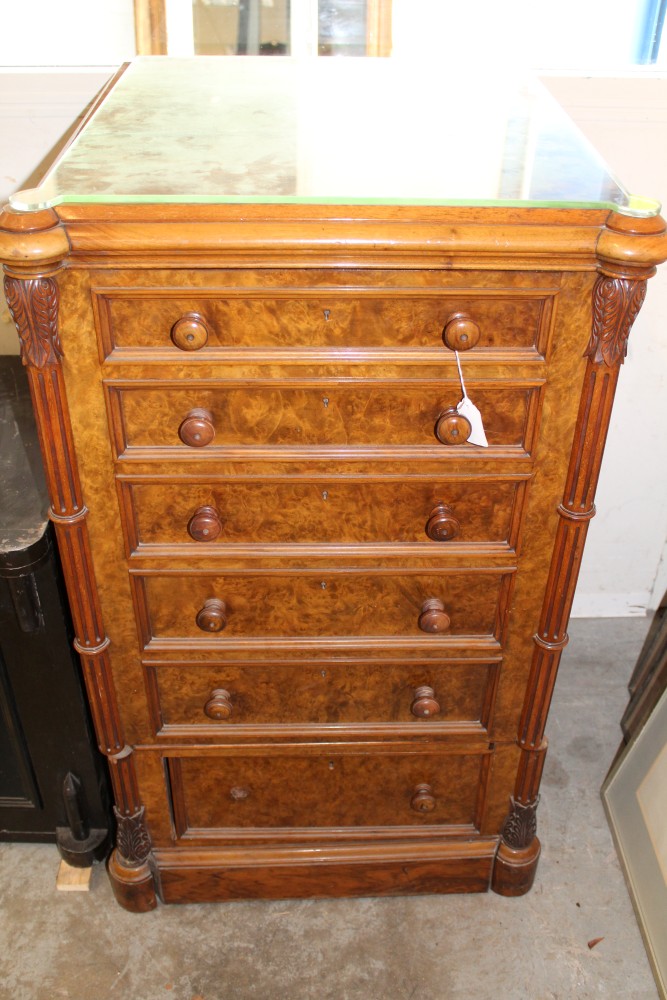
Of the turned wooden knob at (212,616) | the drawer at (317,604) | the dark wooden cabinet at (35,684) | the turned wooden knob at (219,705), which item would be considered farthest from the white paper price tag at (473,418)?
the dark wooden cabinet at (35,684)

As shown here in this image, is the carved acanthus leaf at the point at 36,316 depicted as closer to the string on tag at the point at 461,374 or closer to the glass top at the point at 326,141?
the glass top at the point at 326,141

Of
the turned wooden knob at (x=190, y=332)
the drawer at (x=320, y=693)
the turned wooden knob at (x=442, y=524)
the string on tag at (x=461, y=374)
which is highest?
the turned wooden knob at (x=190, y=332)

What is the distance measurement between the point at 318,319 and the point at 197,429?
0.76ft

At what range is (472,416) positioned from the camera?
131cm

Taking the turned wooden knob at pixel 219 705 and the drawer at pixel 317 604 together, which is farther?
the turned wooden knob at pixel 219 705

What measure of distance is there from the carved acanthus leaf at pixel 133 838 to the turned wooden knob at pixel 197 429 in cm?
81

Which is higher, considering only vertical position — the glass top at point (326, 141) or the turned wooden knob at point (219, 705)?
the glass top at point (326, 141)

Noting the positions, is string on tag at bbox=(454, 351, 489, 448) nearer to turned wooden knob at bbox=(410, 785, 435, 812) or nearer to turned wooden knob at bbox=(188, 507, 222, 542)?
turned wooden knob at bbox=(188, 507, 222, 542)

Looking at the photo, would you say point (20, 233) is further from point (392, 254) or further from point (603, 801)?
point (603, 801)

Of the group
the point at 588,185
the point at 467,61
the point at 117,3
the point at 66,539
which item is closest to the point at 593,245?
the point at 588,185

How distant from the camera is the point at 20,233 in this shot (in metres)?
1.13

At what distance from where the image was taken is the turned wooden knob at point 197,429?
51.3 inches

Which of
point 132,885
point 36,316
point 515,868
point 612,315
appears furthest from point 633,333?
point 132,885

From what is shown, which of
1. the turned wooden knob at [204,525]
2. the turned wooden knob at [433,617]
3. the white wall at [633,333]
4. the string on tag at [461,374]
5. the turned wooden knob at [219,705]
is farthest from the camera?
the white wall at [633,333]
